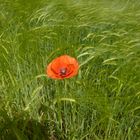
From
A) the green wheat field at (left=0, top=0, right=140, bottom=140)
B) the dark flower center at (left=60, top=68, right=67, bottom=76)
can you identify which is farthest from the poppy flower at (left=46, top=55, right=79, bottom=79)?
the green wheat field at (left=0, top=0, right=140, bottom=140)

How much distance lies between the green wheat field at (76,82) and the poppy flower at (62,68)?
129 mm

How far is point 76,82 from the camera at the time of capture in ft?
5.90

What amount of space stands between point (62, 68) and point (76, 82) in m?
0.20

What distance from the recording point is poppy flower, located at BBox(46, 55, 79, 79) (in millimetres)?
1571

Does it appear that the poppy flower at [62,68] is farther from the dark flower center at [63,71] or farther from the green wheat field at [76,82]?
the green wheat field at [76,82]

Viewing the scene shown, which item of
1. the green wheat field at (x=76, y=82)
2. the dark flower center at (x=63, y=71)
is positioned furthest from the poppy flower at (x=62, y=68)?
the green wheat field at (x=76, y=82)

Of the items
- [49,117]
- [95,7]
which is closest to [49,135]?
[49,117]

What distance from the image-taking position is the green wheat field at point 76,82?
1740 mm

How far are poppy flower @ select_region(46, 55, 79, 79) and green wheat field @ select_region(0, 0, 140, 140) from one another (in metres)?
0.13

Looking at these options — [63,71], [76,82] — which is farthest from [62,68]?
[76,82]

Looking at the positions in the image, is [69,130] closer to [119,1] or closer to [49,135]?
[49,135]

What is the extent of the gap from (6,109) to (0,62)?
12.7 inches

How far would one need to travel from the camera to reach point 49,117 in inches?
74.0

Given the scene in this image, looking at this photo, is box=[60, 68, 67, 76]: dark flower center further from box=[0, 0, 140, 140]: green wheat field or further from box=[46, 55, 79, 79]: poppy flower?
box=[0, 0, 140, 140]: green wheat field
